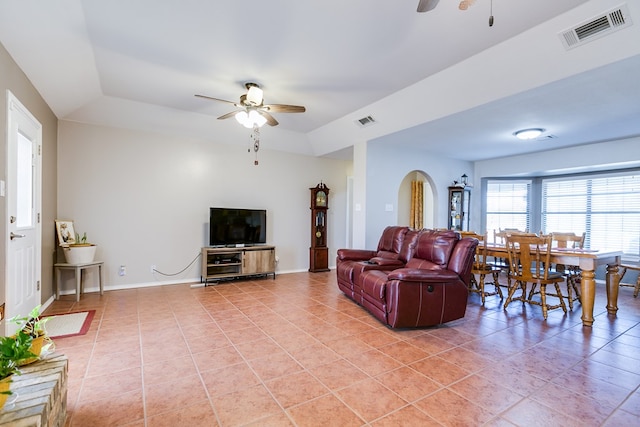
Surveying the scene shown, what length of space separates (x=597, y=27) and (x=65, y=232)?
628 centimetres

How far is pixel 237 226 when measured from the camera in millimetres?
5438

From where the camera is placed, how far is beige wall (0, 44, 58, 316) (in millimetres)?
2443

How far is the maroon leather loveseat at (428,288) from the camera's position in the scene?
3049mm

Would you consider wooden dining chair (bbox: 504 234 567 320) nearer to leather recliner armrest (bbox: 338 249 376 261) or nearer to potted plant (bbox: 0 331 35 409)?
leather recliner armrest (bbox: 338 249 376 261)

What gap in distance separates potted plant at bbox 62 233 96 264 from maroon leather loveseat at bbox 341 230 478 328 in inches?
148

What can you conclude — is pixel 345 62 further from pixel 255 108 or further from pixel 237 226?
pixel 237 226

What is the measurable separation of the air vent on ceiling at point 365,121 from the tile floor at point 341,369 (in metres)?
2.84

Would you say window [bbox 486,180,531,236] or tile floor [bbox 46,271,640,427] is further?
window [bbox 486,180,531,236]

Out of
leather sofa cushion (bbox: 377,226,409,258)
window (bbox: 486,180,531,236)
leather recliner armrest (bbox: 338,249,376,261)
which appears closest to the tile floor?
leather recliner armrest (bbox: 338,249,376,261)

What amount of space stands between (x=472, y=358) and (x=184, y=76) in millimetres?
4193

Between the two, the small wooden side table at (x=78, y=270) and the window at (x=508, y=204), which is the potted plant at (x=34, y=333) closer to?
Result: the small wooden side table at (x=78, y=270)

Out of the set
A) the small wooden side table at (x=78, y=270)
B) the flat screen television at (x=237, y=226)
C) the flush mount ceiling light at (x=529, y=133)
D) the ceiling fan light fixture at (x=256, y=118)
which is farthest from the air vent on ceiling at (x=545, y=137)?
the small wooden side table at (x=78, y=270)

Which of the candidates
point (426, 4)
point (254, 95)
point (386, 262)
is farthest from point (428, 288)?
point (254, 95)

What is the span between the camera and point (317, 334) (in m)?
3.01
